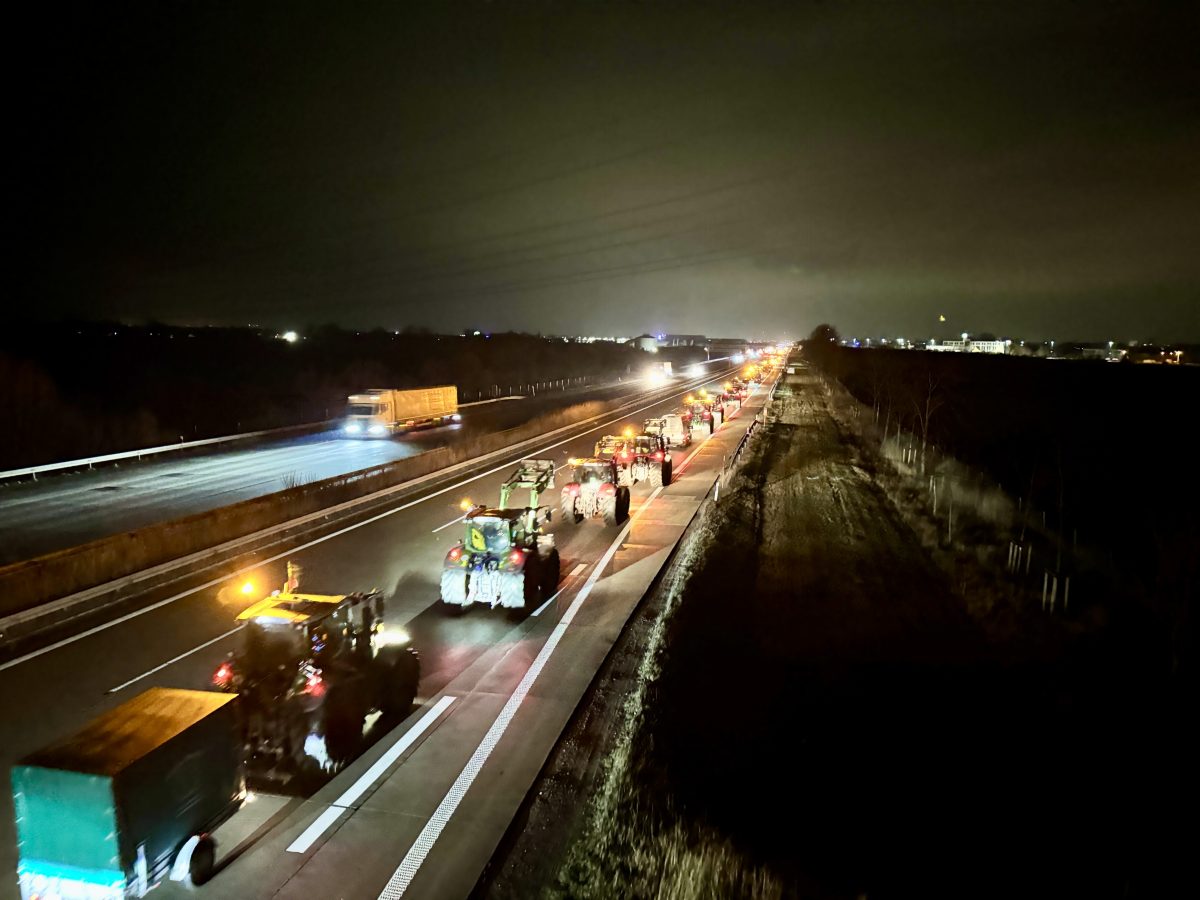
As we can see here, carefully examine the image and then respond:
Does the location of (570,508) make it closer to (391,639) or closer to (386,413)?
(391,639)

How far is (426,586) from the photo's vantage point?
17047mm

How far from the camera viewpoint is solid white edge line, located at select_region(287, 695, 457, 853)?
25.4 feet

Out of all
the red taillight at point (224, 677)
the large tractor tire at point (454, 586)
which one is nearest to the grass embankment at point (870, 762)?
the large tractor tire at point (454, 586)

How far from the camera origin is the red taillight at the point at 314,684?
8695mm

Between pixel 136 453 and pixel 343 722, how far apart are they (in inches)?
1374

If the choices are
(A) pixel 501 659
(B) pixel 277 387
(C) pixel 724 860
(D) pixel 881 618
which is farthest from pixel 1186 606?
(B) pixel 277 387

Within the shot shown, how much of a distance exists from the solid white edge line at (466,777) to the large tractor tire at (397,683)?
142 cm

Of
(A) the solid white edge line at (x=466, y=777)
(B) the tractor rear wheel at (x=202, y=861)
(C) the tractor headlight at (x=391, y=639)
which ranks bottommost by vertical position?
(A) the solid white edge line at (x=466, y=777)

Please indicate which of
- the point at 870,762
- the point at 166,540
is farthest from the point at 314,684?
the point at 166,540

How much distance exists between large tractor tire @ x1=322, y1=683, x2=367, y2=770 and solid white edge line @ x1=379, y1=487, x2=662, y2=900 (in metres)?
1.57

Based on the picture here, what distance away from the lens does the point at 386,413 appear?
48.5m

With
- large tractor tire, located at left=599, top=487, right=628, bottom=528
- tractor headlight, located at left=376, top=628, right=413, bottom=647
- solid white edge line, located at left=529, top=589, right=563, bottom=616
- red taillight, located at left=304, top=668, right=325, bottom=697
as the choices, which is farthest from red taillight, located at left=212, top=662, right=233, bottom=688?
large tractor tire, located at left=599, top=487, right=628, bottom=528

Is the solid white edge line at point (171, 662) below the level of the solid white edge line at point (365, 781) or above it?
below

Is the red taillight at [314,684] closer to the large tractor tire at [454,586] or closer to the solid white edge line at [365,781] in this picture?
the solid white edge line at [365,781]
